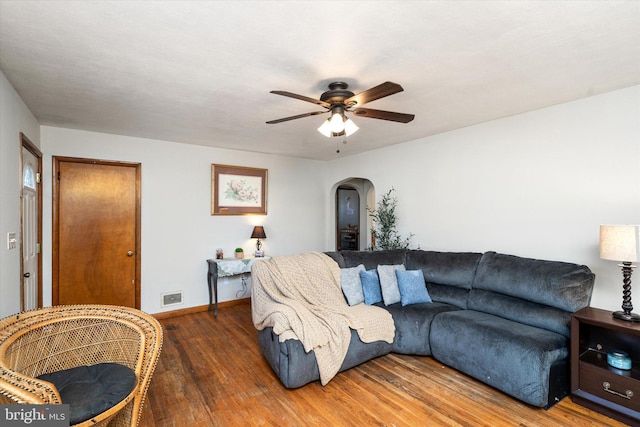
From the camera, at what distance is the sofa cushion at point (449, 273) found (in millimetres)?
3330

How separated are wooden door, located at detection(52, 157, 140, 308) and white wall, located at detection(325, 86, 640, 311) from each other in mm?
3750

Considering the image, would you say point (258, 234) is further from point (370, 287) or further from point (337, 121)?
point (337, 121)

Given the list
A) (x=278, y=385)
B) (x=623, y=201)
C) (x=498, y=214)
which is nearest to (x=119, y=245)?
(x=278, y=385)

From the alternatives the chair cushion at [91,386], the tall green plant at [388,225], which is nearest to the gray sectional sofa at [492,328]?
the tall green plant at [388,225]

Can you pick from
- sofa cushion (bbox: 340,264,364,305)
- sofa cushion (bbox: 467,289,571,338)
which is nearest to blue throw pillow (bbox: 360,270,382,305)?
sofa cushion (bbox: 340,264,364,305)

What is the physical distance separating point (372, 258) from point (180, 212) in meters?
2.79

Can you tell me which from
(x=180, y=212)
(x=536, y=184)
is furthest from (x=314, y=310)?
(x=180, y=212)

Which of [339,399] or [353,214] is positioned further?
[353,214]

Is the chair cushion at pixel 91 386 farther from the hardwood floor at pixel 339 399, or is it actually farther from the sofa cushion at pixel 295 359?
the sofa cushion at pixel 295 359

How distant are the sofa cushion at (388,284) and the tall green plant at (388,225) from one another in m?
1.06

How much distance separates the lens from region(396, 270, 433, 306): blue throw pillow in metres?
3.36

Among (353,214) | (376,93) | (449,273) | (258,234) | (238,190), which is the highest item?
(376,93)

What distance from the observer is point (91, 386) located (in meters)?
1.61

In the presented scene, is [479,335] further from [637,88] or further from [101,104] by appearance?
[101,104]
